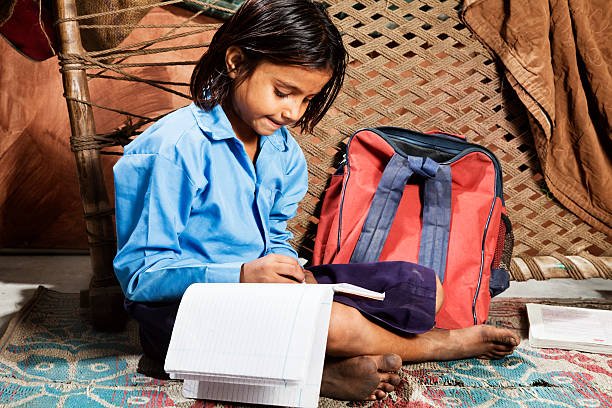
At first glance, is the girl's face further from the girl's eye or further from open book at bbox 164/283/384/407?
open book at bbox 164/283/384/407

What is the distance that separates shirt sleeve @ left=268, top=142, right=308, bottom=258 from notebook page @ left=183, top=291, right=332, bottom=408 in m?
0.33

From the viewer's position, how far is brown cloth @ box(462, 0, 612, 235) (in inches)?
67.9

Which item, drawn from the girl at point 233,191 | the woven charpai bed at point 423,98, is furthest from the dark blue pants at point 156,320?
the woven charpai bed at point 423,98

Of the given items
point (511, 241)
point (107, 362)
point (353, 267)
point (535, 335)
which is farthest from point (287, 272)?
point (511, 241)

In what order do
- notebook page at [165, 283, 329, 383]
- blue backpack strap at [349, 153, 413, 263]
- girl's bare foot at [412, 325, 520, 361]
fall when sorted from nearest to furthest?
Answer: notebook page at [165, 283, 329, 383]
girl's bare foot at [412, 325, 520, 361]
blue backpack strap at [349, 153, 413, 263]

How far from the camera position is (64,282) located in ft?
5.79

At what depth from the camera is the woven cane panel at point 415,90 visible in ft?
5.78

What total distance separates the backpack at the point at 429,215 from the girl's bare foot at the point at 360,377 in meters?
0.32

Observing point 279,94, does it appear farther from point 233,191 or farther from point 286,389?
point 286,389

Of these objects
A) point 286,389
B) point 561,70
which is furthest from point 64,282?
point 561,70

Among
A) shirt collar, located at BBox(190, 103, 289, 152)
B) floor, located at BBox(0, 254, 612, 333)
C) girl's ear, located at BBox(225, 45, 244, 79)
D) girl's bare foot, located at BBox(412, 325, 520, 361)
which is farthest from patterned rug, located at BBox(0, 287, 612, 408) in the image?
Answer: girl's ear, located at BBox(225, 45, 244, 79)

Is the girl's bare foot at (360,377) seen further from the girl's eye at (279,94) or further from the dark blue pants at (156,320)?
the girl's eye at (279,94)

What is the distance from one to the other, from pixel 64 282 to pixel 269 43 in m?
0.97

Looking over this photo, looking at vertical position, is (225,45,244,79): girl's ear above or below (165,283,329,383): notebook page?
above
